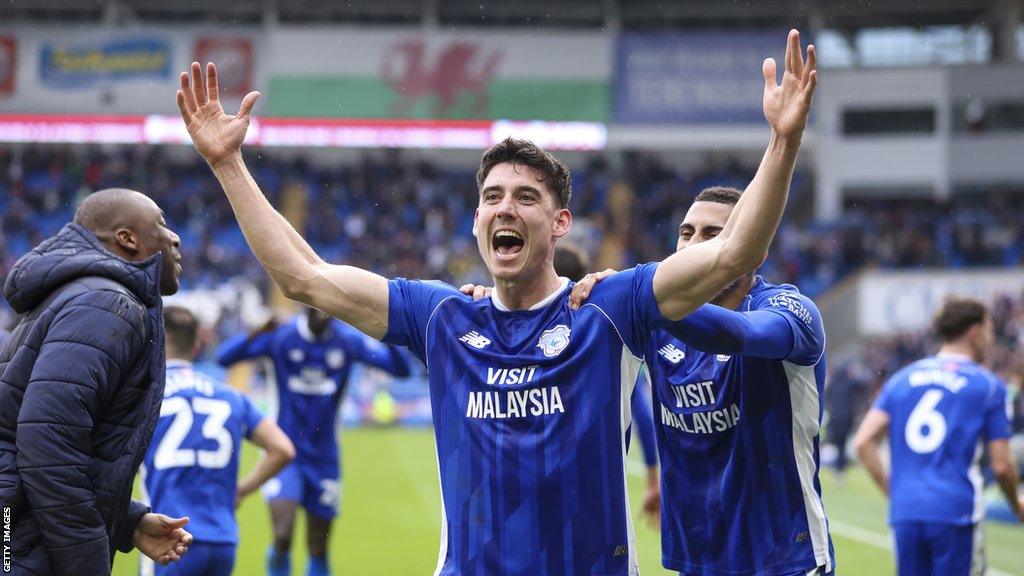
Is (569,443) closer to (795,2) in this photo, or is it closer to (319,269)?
(319,269)

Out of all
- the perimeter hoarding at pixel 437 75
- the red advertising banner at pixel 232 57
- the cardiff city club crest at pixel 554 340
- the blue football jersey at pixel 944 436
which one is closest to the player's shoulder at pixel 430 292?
the cardiff city club crest at pixel 554 340

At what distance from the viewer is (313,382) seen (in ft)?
29.3

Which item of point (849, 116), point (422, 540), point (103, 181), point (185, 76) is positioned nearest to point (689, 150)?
point (849, 116)

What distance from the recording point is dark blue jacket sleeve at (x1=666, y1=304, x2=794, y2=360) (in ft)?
11.6

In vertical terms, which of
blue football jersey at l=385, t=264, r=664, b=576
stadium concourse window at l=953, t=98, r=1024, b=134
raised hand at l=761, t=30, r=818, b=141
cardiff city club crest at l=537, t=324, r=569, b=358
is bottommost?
blue football jersey at l=385, t=264, r=664, b=576

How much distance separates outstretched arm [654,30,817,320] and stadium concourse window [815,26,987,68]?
39060 mm

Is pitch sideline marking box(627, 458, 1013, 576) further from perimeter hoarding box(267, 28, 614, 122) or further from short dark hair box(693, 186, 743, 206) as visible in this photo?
perimeter hoarding box(267, 28, 614, 122)

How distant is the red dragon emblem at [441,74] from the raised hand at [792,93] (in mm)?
35616

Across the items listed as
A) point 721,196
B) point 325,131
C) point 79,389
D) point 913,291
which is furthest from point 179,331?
point 325,131

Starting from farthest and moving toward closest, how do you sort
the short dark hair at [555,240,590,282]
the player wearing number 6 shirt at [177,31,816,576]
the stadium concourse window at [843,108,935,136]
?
the stadium concourse window at [843,108,935,136] → the short dark hair at [555,240,590,282] → the player wearing number 6 shirt at [177,31,816,576]

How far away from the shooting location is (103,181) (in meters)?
38.5

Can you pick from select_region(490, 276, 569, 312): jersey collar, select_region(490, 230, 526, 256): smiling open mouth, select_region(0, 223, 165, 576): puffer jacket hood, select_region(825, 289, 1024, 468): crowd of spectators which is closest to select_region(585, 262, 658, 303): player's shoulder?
select_region(490, 276, 569, 312): jersey collar

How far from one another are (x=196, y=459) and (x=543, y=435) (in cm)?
293

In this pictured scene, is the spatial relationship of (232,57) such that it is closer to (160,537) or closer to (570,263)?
(570,263)
